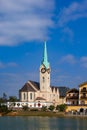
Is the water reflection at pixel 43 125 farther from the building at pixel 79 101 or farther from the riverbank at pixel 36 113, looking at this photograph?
the building at pixel 79 101

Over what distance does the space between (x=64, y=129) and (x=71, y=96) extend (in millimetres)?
70161

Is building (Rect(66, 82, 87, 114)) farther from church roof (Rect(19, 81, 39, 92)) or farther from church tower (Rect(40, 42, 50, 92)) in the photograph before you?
church roof (Rect(19, 81, 39, 92))

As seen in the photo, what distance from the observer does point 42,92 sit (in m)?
146

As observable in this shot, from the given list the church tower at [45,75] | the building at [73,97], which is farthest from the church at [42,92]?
the building at [73,97]

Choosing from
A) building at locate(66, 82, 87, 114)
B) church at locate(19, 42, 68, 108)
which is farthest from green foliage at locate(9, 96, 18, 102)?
building at locate(66, 82, 87, 114)

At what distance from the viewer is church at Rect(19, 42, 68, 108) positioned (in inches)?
5610

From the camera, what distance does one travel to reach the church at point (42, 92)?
468 ft

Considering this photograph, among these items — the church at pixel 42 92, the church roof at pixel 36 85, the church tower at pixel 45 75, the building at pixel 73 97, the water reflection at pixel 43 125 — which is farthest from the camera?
the church roof at pixel 36 85

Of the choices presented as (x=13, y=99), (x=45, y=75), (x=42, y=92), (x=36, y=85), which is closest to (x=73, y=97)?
(x=42, y=92)

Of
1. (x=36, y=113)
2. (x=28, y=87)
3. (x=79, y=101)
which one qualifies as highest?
(x=28, y=87)

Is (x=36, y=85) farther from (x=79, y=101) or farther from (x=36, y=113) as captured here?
(x=36, y=113)

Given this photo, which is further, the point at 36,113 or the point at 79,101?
the point at 79,101

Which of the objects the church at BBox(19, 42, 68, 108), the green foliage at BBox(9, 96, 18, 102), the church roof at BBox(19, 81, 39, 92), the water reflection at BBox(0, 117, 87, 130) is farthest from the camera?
the church roof at BBox(19, 81, 39, 92)

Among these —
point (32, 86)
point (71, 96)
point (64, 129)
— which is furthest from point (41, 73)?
point (64, 129)
